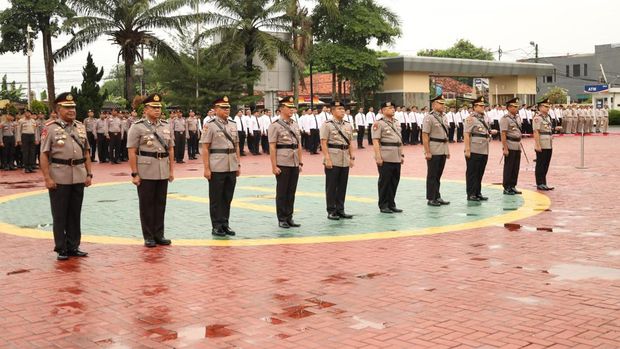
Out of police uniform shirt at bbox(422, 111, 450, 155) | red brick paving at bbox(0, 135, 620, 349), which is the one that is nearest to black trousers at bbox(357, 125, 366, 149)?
police uniform shirt at bbox(422, 111, 450, 155)

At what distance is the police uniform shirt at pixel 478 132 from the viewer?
1297 centimetres

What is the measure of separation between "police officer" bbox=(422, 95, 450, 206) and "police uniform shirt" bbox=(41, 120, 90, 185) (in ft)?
20.2

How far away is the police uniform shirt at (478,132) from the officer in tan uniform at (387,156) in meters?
1.91

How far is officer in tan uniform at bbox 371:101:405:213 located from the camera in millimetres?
11539

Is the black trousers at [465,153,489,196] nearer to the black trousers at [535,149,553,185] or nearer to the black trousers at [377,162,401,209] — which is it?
the black trousers at [377,162,401,209]

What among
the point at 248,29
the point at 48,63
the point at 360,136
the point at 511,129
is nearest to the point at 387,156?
the point at 511,129

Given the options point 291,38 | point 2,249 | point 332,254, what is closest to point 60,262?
point 2,249

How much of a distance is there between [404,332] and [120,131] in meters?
20.9

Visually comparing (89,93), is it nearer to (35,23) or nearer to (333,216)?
(35,23)

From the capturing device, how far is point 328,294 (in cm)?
639

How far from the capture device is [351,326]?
17.7ft

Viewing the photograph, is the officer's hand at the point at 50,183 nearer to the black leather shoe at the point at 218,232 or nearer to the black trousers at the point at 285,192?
the black leather shoe at the point at 218,232

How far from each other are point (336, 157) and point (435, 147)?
2264 millimetres

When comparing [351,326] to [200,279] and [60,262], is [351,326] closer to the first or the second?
[200,279]
